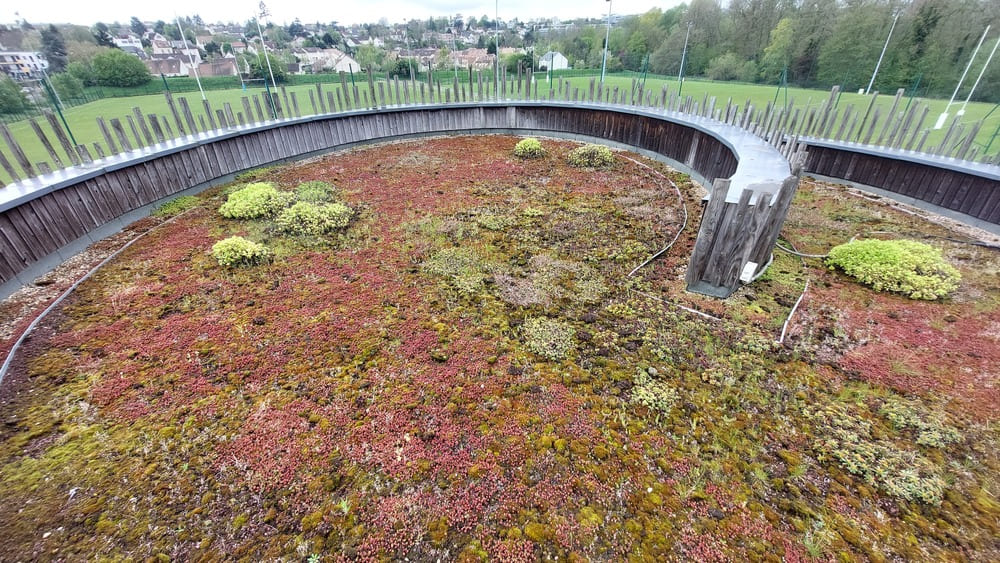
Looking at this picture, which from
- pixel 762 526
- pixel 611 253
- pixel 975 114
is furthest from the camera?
pixel 975 114

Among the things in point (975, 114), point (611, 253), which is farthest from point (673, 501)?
point (975, 114)

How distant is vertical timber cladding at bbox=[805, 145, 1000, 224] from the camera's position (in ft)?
19.6

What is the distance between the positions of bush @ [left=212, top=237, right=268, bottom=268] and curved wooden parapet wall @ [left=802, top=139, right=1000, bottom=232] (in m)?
11.3

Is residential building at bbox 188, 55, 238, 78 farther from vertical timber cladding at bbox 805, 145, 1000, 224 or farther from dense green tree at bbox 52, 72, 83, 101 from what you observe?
vertical timber cladding at bbox 805, 145, 1000, 224

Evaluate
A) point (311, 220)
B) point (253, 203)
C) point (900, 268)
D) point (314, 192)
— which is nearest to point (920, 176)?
point (900, 268)

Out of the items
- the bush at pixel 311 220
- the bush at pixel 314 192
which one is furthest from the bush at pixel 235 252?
the bush at pixel 314 192

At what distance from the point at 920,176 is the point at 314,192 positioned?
11.7 m

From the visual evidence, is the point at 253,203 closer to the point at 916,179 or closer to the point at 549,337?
the point at 549,337

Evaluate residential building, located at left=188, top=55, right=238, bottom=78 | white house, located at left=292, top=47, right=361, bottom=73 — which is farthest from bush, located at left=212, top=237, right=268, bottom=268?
residential building, located at left=188, top=55, right=238, bottom=78

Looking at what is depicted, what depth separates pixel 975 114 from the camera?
1841 centimetres

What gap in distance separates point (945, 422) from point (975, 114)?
88.2 feet

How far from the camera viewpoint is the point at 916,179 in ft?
22.5

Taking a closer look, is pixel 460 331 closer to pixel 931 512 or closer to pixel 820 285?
pixel 931 512

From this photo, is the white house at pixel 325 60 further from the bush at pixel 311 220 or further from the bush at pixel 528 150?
the bush at pixel 311 220
